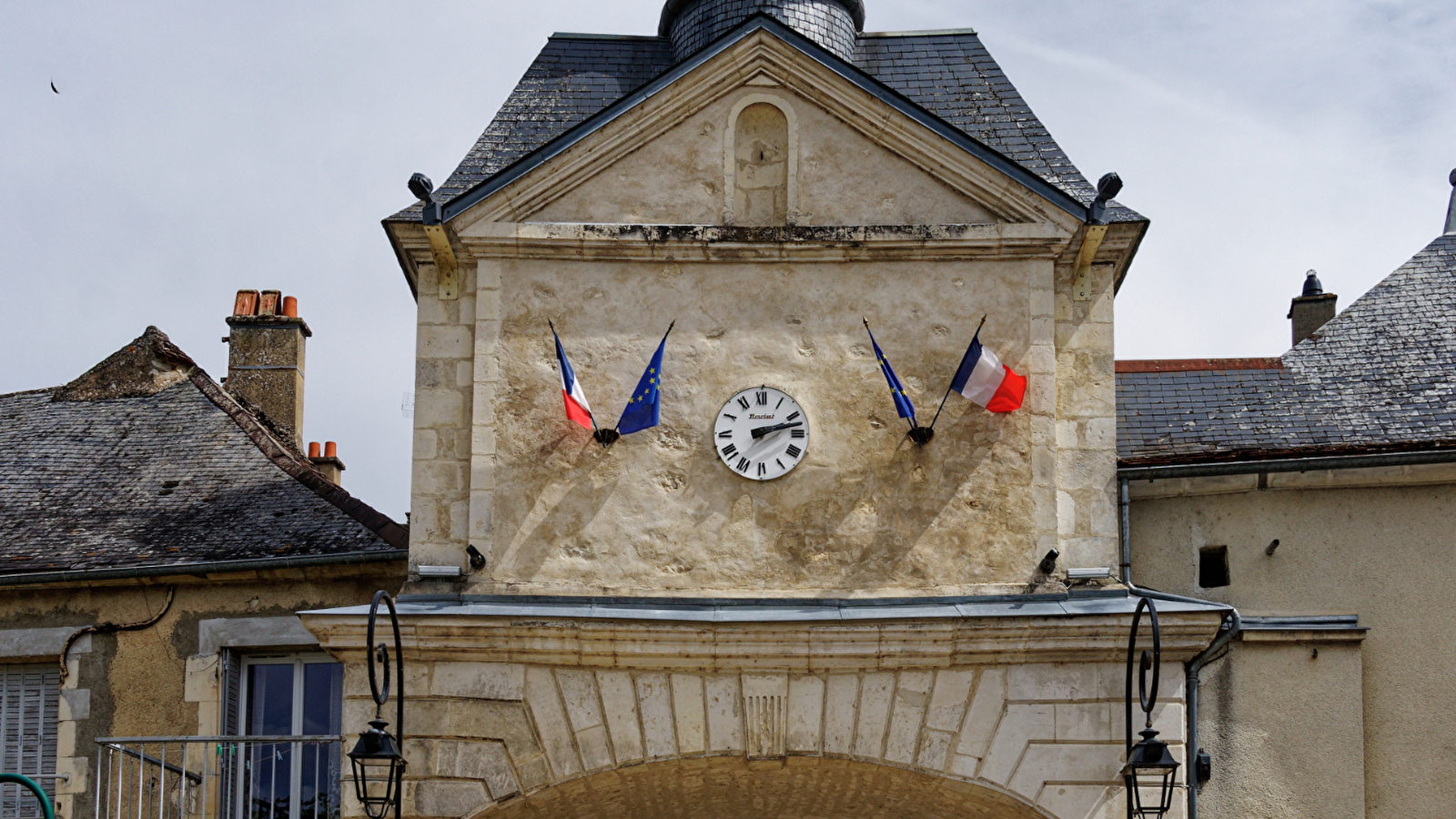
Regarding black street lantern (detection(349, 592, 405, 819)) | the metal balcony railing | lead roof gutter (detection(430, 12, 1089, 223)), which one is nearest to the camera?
black street lantern (detection(349, 592, 405, 819))

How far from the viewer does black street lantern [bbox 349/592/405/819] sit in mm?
9016

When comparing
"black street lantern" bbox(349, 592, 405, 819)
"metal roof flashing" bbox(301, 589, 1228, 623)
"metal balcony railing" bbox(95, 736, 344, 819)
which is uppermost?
"metal roof flashing" bbox(301, 589, 1228, 623)

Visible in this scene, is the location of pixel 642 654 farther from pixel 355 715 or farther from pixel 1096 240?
pixel 1096 240

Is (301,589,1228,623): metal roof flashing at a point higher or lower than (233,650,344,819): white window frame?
higher

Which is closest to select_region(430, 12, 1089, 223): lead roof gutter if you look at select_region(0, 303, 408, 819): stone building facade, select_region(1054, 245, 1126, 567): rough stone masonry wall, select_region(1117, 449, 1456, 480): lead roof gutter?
select_region(1054, 245, 1126, 567): rough stone masonry wall

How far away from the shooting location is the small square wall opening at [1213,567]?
10953 millimetres

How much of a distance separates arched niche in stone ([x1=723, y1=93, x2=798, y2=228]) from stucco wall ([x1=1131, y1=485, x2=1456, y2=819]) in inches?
112

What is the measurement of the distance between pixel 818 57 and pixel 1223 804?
15.8 ft

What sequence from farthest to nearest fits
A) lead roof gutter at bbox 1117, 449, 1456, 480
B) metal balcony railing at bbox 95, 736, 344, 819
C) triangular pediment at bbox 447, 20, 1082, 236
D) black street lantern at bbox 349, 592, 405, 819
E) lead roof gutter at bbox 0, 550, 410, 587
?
lead roof gutter at bbox 0, 550, 410, 587, lead roof gutter at bbox 1117, 449, 1456, 480, metal balcony railing at bbox 95, 736, 344, 819, triangular pediment at bbox 447, 20, 1082, 236, black street lantern at bbox 349, 592, 405, 819

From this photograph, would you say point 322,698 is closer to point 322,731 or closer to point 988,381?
point 322,731

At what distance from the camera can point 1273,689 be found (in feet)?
34.8

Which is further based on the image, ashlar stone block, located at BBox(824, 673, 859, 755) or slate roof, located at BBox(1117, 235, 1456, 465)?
slate roof, located at BBox(1117, 235, 1456, 465)

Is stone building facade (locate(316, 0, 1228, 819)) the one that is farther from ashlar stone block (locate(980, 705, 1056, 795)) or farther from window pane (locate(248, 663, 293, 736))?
window pane (locate(248, 663, 293, 736))

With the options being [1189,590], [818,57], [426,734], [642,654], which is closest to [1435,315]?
[1189,590]
